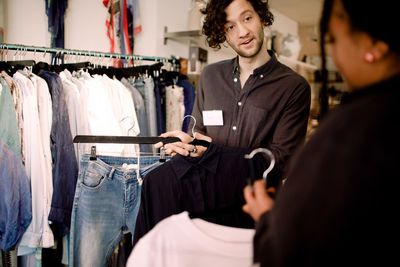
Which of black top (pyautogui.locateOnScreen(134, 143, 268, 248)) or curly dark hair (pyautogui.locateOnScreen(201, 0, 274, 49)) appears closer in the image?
black top (pyautogui.locateOnScreen(134, 143, 268, 248))

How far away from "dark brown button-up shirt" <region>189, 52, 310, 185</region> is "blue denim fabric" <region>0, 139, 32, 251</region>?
99 centimetres

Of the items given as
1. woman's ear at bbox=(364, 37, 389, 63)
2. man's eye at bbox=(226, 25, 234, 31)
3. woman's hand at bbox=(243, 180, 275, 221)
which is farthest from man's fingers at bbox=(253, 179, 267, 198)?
man's eye at bbox=(226, 25, 234, 31)

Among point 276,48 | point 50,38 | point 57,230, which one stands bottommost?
point 57,230

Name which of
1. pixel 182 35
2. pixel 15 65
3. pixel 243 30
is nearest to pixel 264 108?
pixel 243 30

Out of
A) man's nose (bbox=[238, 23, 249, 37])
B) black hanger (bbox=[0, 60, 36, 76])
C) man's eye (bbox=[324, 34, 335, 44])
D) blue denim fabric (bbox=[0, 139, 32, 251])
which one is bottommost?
blue denim fabric (bbox=[0, 139, 32, 251])

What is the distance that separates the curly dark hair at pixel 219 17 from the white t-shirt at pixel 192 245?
0.94m

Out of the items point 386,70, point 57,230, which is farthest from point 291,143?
point 57,230

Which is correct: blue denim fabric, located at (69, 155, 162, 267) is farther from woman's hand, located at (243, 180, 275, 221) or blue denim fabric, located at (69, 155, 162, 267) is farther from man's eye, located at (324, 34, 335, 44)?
man's eye, located at (324, 34, 335, 44)

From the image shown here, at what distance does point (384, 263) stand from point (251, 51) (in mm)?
1022

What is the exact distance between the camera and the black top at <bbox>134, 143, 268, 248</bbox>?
1.10m

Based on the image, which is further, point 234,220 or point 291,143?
point 291,143

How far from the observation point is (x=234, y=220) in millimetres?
1052

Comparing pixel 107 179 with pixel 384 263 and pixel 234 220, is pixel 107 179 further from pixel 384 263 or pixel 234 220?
pixel 384 263

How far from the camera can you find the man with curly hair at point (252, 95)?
130 cm
